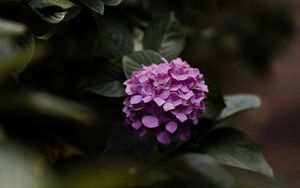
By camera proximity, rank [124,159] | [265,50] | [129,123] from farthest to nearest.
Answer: [265,50] → [124,159] → [129,123]

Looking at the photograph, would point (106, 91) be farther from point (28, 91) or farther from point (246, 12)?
point (246, 12)

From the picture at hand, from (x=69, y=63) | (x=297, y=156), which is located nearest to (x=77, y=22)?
(x=69, y=63)

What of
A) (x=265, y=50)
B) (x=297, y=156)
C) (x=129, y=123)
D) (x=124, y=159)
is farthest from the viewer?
(x=297, y=156)

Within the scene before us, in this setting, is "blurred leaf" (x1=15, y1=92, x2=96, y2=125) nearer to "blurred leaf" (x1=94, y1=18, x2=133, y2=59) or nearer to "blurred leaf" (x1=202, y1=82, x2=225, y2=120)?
"blurred leaf" (x1=94, y1=18, x2=133, y2=59)

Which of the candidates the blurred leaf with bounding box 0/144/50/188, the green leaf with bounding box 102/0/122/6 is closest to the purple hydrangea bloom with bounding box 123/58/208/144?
the green leaf with bounding box 102/0/122/6

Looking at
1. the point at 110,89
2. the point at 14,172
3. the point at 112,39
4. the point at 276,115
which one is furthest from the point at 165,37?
the point at 276,115

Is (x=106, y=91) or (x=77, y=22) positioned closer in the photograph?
(x=106, y=91)

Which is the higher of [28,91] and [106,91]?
[106,91]
